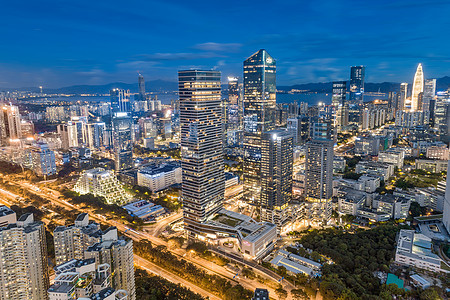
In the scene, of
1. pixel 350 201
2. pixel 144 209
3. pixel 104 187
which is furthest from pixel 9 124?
pixel 350 201

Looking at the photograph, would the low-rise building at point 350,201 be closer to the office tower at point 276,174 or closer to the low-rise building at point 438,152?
the office tower at point 276,174

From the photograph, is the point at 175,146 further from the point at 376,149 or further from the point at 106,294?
the point at 106,294

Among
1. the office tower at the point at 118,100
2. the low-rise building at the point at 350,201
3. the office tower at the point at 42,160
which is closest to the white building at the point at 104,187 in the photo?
the office tower at the point at 42,160

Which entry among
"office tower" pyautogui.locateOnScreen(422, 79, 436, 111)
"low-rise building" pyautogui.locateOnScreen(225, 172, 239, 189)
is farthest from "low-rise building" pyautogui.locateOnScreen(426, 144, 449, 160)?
"office tower" pyautogui.locateOnScreen(422, 79, 436, 111)

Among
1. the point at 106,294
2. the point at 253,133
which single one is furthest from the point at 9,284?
the point at 253,133

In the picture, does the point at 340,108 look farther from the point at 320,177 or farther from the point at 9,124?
the point at 9,124
